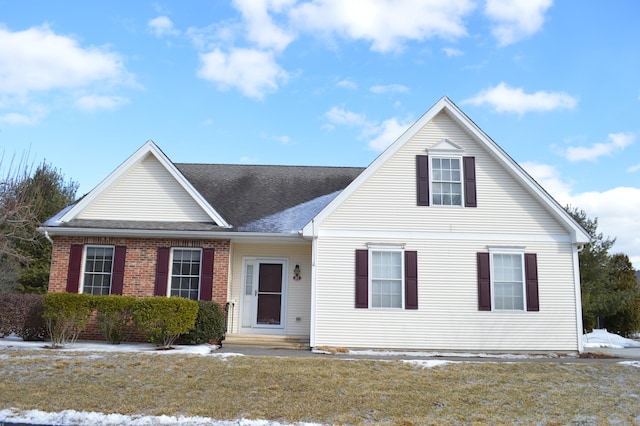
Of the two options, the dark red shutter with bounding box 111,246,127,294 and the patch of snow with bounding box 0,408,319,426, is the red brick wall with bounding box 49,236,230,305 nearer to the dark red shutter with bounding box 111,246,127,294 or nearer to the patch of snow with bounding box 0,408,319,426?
the dark red shutter with bounding box 111,246,127,294

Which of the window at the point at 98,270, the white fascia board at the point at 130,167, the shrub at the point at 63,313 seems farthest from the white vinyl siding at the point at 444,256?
the window at the point at 98,270

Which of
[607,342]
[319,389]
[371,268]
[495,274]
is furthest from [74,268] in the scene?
[607,342]

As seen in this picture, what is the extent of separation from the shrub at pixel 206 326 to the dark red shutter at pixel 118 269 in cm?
259

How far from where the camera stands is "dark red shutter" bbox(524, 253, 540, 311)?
1377cm

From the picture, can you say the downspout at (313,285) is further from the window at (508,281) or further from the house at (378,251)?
the window at (508,281)

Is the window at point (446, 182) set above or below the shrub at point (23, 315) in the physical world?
above

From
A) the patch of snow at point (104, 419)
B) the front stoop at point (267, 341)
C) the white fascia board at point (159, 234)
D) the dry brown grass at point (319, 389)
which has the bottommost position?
the patch of snow at point (104, 419)

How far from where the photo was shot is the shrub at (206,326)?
42.9ft

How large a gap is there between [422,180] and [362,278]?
3078 mm

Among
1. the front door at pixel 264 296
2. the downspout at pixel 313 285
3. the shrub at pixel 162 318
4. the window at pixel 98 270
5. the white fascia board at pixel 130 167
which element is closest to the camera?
the shrub at pixel 162 318

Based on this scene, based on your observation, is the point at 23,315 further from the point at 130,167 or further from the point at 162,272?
the point at 130,167

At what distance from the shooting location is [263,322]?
49.2 ft

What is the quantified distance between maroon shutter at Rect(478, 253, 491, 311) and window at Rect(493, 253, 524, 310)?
21 cm

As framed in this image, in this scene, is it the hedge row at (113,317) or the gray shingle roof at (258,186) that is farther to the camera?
the gray shingle roof at (258,186)
